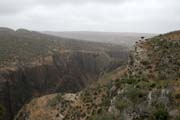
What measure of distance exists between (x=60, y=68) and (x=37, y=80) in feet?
40.8

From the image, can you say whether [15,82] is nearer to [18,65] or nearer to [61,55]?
[18,65]

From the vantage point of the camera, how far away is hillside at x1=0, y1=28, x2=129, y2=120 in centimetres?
9316


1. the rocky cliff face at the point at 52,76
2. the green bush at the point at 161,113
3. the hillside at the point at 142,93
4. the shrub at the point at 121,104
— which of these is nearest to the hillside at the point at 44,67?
the rocky cliff face at the point at 52,76

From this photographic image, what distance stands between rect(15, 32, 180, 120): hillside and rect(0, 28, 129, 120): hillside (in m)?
39.2

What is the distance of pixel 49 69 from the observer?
110375mm

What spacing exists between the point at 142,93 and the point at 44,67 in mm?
85931

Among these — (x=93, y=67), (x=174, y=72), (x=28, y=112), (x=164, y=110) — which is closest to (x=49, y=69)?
(x=93, y=67)

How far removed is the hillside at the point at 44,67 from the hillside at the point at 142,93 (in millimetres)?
39155

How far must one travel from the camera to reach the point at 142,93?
24.1 m

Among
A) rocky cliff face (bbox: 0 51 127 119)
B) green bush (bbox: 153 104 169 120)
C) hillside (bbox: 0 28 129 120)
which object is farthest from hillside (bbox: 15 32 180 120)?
hillside (bbox: 0 28 129 120)

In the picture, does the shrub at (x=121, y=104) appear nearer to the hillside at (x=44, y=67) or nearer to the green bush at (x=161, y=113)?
the green bush at (x=161, y=113)

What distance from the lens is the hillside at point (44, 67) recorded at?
306 feet

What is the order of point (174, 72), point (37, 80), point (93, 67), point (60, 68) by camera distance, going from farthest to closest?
point (93, 67) → point (60, 68) → point (37, 80) → point (174, 72)

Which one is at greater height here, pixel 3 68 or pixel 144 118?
pixel 144 118
